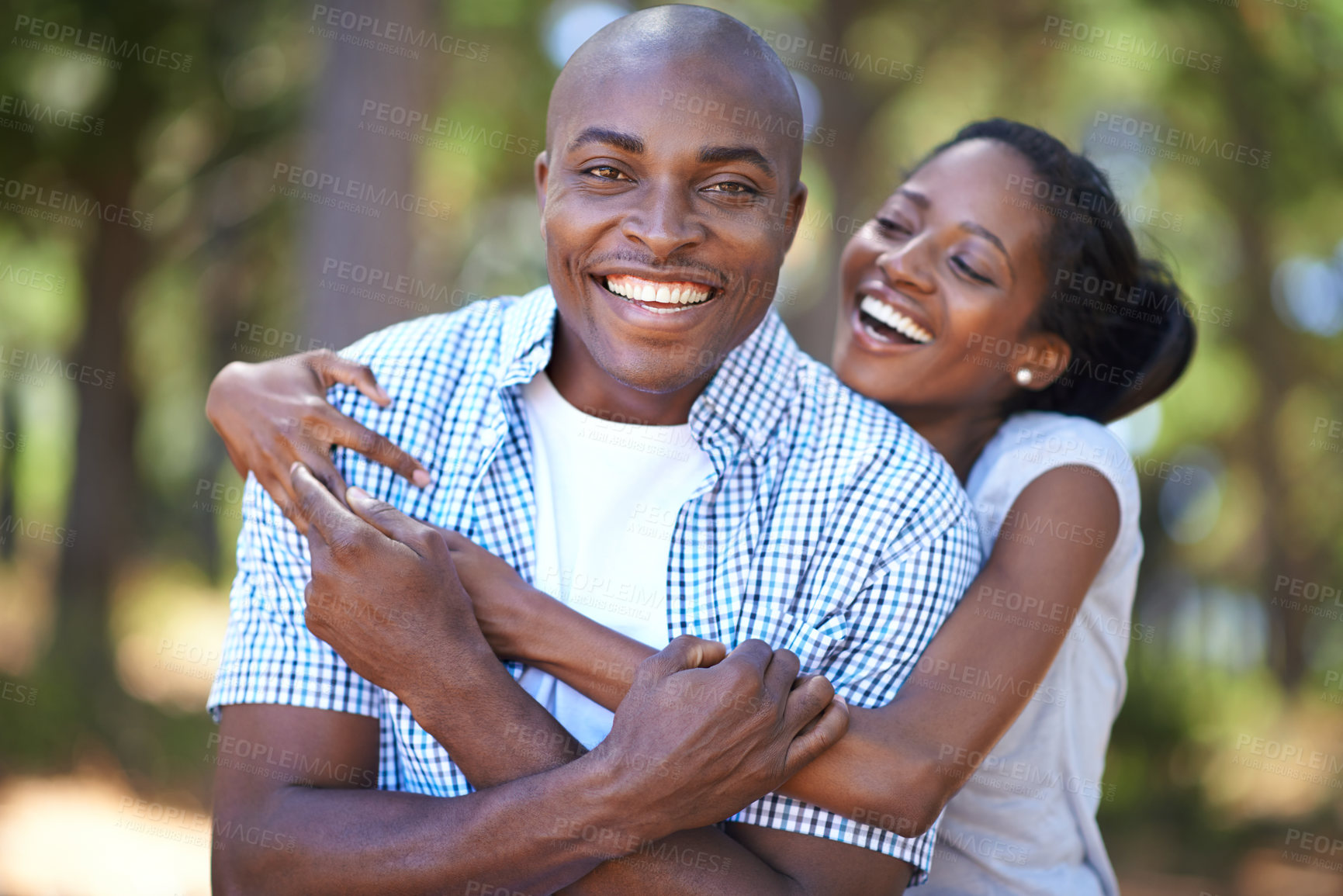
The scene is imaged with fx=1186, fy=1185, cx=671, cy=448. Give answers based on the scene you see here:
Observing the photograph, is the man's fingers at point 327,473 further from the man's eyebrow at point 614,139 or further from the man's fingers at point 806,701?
the man's fingers at point 806,701

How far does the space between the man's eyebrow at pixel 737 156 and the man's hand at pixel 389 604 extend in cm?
103

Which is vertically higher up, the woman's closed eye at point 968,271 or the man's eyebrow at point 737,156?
the woman's closed eye at point 968,271

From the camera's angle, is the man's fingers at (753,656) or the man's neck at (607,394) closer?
the man's fingers at (753,656)

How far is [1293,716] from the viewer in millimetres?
12789

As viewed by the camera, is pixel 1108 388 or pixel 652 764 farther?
pixel 1108 388

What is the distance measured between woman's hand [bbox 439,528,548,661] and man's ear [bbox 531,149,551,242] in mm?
793

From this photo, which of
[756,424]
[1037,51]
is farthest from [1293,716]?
[756,424]

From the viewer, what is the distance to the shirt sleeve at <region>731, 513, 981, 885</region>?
2619 millimetres

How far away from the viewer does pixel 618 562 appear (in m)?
2.80

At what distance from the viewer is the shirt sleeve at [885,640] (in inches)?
103

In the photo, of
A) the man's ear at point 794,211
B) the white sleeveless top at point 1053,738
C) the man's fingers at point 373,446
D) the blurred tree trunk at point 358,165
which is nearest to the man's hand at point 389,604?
the man's fingers at point 373,446

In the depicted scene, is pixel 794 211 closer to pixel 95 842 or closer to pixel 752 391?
pixel 752 391

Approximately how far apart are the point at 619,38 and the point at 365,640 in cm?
148

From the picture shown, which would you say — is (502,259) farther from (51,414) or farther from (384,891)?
(384,891)
